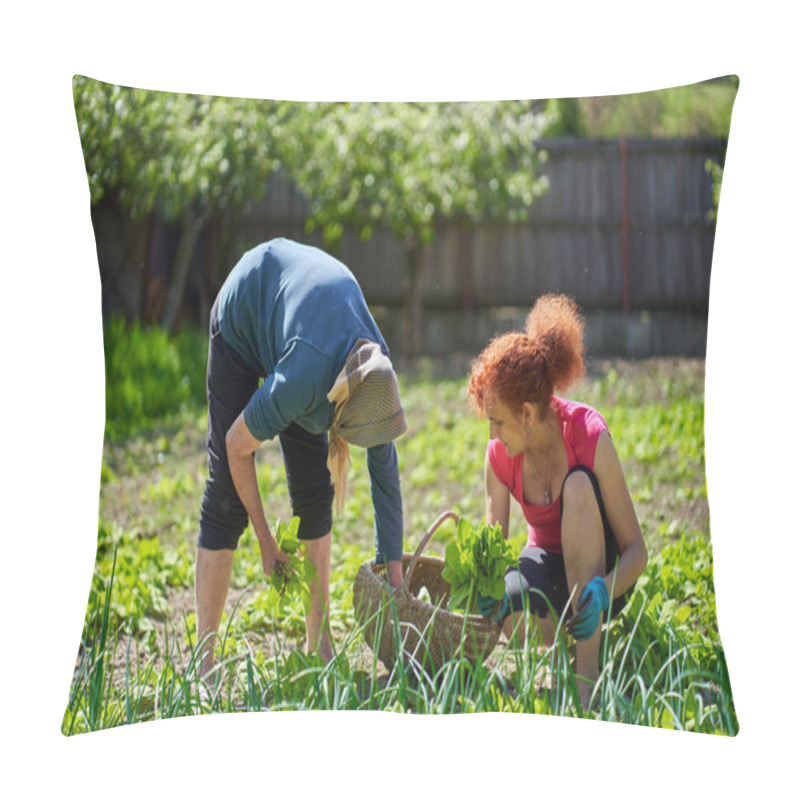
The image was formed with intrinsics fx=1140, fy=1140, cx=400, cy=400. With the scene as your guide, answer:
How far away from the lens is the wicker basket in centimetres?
329

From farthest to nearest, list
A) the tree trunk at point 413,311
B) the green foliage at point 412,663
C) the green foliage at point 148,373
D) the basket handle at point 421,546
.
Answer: the tree trunk at point 413,311 → the green foliage at point 148,373 → the basket handle at point 421,546 → the green foliage at point 412,663

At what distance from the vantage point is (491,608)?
10.9 ft

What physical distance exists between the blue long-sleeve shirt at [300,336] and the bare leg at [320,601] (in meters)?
0.17

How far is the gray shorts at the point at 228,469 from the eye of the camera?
3.40m

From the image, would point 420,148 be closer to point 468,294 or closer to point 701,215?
point 468,294

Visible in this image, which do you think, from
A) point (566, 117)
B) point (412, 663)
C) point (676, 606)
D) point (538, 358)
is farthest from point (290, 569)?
point (566, 117)

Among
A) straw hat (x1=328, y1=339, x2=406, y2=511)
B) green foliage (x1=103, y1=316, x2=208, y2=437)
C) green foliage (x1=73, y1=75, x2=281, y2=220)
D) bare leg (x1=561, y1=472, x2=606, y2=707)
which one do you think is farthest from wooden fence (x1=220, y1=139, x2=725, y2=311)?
bare leg (x1=561, y1=472, x2=606, y2=707)

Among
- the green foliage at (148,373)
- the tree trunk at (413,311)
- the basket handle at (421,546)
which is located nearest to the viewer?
the basket handle at (421,546)

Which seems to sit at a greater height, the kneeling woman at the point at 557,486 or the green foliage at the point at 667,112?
the green foliage at the point at 667,112

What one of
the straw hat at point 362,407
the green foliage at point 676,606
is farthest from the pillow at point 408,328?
the straw hat at point 362,407

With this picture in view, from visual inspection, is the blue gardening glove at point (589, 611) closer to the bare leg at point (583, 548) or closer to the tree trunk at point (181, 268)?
the bare leg at point (583, 548)

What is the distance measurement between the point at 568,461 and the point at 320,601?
2.82ft

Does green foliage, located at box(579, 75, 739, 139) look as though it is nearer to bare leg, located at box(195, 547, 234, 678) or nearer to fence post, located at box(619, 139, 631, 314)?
fence post, located at box(619, 139, 631, 314)

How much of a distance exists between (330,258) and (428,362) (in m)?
0.51
